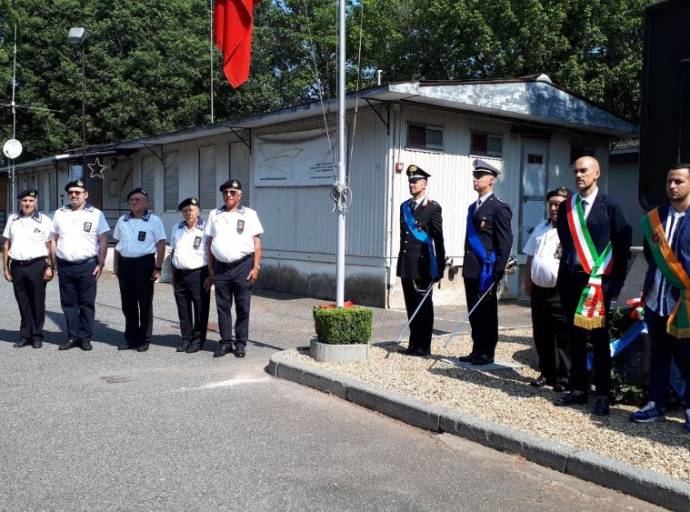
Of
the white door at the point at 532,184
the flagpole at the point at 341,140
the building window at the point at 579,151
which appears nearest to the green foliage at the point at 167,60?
the building window at the point at 579,151

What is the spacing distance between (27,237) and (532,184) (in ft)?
32.2

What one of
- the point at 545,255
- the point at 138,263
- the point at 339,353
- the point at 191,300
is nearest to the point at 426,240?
the point at 339,353

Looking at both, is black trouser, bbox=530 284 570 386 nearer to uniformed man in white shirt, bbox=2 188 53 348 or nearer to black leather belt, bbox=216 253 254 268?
black leather belt, bbox=216 253 254 268

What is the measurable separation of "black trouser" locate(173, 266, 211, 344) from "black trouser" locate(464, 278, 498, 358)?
327cm

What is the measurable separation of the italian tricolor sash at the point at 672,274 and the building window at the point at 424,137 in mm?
7731

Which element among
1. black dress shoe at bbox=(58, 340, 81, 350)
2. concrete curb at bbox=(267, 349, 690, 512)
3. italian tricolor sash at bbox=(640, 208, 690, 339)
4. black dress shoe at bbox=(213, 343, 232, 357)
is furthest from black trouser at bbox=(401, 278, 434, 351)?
black dress shoe at bbox=(58, 340, 81, 350)

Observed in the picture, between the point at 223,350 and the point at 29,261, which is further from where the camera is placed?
the point at 29,261

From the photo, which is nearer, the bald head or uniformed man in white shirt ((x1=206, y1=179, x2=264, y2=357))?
the bald head

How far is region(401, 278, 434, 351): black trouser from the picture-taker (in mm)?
7758

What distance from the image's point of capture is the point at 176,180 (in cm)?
1941

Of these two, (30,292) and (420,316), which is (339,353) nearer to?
(420,316)

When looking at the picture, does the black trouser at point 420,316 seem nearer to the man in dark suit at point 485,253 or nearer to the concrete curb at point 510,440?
the man in dark suit at point 485,253

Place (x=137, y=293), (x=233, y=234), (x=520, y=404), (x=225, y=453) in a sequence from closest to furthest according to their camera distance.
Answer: (x=225, y=453) → (x=520, y=404) → (x=233, y=234) → (x=137, y=293)

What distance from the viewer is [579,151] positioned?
1552 cm
